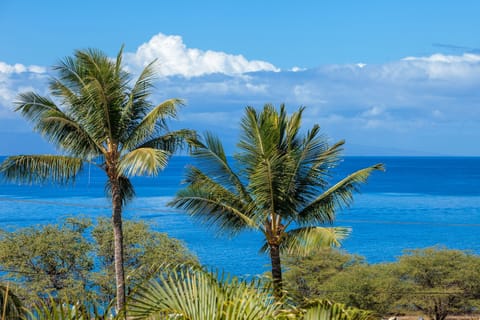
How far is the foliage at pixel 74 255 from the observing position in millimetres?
27438

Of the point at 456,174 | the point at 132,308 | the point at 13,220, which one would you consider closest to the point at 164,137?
Answer: the point at 132,308

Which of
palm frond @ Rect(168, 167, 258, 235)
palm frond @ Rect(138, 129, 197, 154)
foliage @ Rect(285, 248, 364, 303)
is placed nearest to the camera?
palm frond @ Rect(168, 167, 258, 235)

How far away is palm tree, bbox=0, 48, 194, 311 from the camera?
15750 millimetres

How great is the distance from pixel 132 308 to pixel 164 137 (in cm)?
1312

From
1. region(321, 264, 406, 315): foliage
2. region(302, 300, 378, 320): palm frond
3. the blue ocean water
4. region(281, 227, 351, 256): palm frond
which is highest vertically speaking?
the blue ocean water

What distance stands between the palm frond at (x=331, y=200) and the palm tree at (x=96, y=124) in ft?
10.7

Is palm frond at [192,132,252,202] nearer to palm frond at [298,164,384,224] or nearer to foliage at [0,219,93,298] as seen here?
palm frond at [298,164,384,224]

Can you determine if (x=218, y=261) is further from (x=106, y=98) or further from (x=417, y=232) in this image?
(x=106, y=98)

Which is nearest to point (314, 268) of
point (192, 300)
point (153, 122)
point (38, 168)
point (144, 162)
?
point (153, 122)

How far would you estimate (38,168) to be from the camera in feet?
51.3

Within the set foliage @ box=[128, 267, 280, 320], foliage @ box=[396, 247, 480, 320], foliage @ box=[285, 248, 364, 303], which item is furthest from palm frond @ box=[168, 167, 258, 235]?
foliage @ box=[285, 248, 364, 303]

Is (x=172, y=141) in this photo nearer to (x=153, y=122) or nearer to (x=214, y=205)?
(x=153, y=122)

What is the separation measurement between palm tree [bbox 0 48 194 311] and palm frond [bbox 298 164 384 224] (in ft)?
10.7

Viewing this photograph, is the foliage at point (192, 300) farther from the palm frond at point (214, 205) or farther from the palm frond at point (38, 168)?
the palm frond at point (214, 205)
